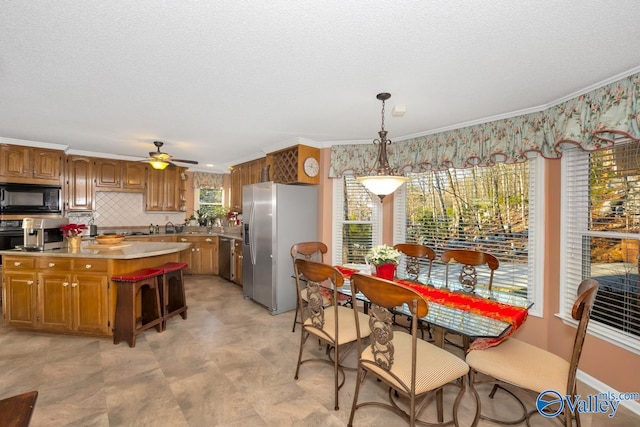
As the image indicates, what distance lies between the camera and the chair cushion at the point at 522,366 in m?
1.60

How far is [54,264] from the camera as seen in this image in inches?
121

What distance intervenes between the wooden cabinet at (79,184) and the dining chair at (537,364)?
6.16m

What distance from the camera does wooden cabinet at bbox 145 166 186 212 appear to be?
576 cm

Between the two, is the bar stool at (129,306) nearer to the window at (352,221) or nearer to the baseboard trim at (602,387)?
the window at (352,221)

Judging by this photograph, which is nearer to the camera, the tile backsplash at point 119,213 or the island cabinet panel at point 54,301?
the island cabinet panel at point 54,301

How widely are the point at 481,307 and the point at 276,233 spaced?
2567mm

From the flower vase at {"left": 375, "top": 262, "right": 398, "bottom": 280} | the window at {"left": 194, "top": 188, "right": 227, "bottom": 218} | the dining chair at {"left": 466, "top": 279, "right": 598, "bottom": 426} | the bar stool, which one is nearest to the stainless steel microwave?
the window at {"left": 194, "top": 188, "right": 227, "bottom": 218}

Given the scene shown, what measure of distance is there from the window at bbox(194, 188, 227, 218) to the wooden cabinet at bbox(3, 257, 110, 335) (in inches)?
136

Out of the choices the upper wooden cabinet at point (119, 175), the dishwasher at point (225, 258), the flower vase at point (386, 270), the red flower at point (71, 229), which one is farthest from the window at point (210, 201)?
the flower vase at point (386, 270)

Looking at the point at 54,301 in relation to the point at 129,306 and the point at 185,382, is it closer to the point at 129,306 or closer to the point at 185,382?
the point at 129,306

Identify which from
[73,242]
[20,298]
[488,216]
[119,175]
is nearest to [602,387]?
[488,216]

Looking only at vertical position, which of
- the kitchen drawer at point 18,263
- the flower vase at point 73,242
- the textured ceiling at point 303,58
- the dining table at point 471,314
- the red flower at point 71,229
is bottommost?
the dining table at point 471,314

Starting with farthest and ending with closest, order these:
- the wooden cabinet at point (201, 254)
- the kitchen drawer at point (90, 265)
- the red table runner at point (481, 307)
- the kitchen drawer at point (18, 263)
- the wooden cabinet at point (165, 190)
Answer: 1. the wooden cabinet at point (201, 254)
2. the wooden cabinet at point (165, 190)
3. the kitchen drawer at point (18, 263)
4. the kitchen drawer at point (90, 265)
5. the red table runner at point (481, 307)

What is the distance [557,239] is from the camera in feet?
8.68
